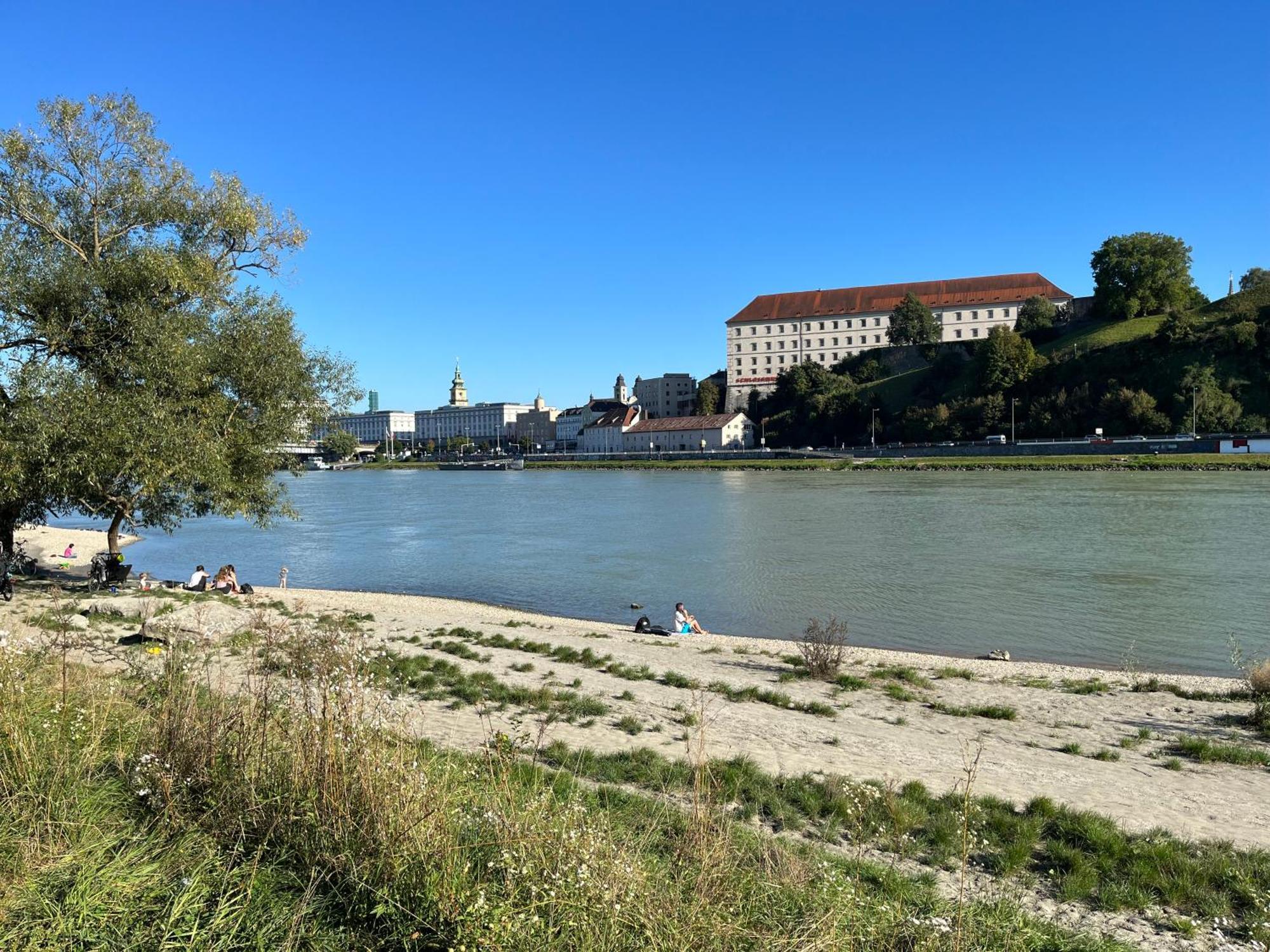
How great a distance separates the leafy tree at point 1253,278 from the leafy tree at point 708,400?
82951mm

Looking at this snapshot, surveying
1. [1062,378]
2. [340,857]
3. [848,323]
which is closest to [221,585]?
[340,857]

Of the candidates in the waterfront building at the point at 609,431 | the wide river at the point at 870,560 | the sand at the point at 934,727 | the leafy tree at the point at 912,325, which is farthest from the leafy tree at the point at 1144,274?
the sand at the point at 934,727

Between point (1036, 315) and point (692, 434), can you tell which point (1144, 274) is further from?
point (692, 434)

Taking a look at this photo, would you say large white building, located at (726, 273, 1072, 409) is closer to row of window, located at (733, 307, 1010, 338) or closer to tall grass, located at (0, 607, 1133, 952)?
row of window, located at (733, 307, 1010, 338)

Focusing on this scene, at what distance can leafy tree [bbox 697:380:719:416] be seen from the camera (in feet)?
483

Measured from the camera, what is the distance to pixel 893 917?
340 centimetres

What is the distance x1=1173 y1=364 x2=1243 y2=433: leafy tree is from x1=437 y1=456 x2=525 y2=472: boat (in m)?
105

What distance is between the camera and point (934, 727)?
30.8ft

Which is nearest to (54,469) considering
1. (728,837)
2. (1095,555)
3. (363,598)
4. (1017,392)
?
(363,598)

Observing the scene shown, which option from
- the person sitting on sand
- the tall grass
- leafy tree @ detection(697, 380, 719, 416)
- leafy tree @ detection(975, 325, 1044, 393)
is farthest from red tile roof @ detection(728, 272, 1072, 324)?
the tall grass

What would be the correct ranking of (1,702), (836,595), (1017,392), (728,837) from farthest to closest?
(1017,392) → (836,595) → (1,702) → (728,837)

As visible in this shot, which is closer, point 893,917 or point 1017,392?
point 893,917

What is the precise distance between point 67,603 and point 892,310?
135241 millimetres

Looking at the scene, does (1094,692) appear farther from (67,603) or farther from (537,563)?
(537,563)
